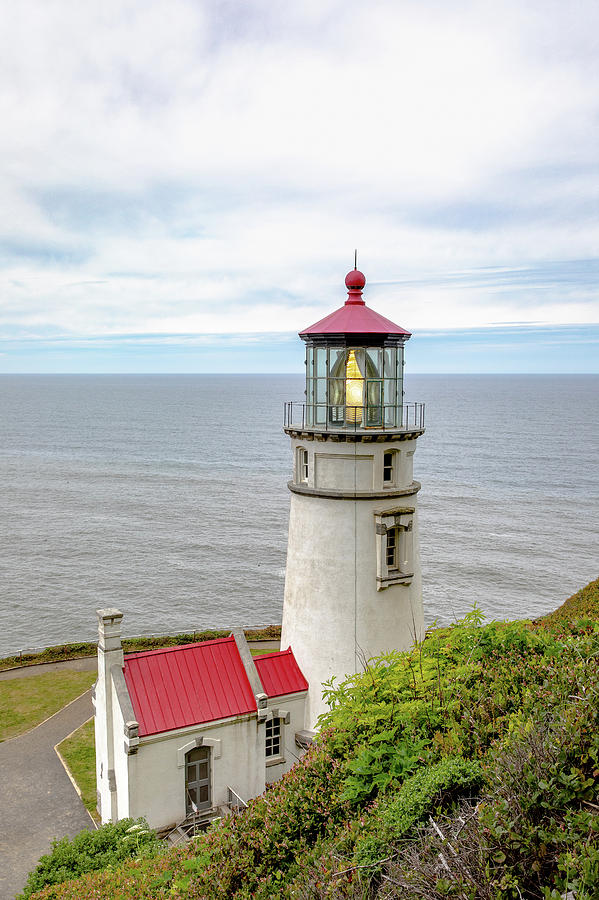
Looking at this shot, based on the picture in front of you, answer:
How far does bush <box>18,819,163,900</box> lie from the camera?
522 inches

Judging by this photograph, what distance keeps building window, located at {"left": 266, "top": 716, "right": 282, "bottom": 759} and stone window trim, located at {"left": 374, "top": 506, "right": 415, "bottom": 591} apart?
200 inches

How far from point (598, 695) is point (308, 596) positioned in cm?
1099

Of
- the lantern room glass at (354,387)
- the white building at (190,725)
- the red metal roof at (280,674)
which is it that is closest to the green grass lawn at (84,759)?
the white building at (190,725)

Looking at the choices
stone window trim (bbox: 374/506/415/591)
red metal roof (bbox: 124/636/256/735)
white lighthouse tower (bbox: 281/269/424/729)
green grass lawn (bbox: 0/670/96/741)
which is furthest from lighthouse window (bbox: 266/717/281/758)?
green grass lawn (bbox: 0/670/96/741)

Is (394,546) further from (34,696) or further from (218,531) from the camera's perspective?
(218,531)

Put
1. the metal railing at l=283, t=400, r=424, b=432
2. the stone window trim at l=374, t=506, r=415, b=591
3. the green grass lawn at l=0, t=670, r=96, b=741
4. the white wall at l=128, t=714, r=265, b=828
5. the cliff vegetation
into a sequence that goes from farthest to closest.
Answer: the green grass lawn at l=0, t=670, r=96, b=741 < the metal railing at l=283, t=400, r=424, b=432 < the stone window trim at l=374, t=506, r=415, b=591 < the white wall at l=128, t=714, r=265, b=828 < the cliff vegetation

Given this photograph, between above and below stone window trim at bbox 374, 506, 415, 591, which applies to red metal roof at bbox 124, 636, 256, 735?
below

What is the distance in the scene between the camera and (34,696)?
90.3 feet

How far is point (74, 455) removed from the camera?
9931cm

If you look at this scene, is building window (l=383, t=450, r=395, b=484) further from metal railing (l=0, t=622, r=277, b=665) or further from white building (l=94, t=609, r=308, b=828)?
metal railing (l=0, t=622, r=277, b=665)

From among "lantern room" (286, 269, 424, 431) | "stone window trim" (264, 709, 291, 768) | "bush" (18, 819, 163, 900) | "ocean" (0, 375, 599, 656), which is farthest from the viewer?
"ocean" (0, 375, 599, 656)

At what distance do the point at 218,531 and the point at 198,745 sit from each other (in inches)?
1607

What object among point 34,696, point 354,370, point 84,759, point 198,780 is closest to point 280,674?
point 198,780

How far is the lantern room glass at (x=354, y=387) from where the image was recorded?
56.2 feet
